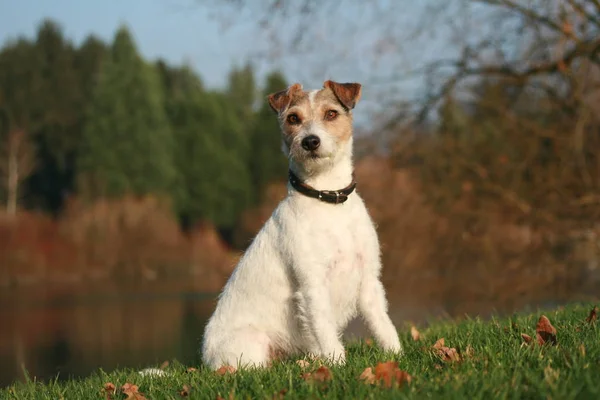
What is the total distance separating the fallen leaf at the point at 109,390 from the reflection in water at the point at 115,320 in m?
5.82

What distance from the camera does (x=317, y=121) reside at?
221 inches

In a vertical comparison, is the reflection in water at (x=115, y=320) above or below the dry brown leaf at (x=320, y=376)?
below

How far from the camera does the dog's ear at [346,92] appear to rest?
5824 mm

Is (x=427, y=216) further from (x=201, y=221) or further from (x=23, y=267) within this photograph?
(x=201, y=221)

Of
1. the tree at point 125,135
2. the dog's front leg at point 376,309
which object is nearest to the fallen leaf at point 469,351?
the dog's front leg at point 376,309

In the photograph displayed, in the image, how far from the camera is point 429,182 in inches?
507

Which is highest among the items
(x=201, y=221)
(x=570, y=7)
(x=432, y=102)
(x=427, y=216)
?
(x=570, y=7)

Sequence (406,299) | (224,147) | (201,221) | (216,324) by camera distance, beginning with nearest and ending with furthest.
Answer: (216,324) < (406,299) < (201,221) < (224,147)

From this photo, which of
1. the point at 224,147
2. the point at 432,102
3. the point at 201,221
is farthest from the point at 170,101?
the point at 432,102

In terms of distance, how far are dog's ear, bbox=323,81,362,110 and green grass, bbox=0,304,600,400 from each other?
1.92m

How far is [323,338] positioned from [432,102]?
8491 mm

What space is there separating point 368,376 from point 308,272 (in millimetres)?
1329

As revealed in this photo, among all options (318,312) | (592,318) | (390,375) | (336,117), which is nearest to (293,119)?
(336,117)

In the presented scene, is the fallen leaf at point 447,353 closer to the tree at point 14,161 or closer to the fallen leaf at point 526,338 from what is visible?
the fallen leaf at point 526,338
